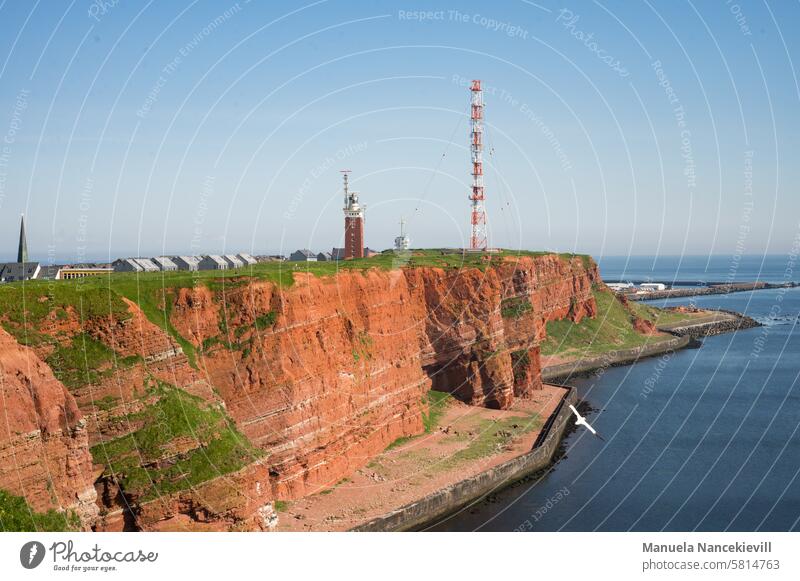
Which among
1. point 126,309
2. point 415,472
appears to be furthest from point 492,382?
point 126,309

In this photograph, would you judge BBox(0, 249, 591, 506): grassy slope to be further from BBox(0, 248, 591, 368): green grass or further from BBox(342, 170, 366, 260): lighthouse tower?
BBox(342, 170, 366, 260): lighthouse tower

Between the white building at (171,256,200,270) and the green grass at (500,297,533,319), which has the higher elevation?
the white building at (171,256,200,270)

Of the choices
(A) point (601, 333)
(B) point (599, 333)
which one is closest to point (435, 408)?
(B) point (599, 333)

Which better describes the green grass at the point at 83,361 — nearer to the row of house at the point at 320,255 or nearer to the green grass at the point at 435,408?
the green grass at the point at 435,408

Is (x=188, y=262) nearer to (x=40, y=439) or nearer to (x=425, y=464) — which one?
(x=425, y=464)

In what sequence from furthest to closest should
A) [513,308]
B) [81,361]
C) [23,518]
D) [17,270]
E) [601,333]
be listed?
[601,333] → [513,308] → [17,270] → [81,361] → [23,518]

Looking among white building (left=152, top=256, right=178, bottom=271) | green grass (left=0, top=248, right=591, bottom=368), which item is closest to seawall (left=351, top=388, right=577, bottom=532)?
green grass (left=0, top=248, right=591, bottom=368)

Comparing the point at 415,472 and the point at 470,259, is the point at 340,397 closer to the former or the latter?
the point at 415,472
